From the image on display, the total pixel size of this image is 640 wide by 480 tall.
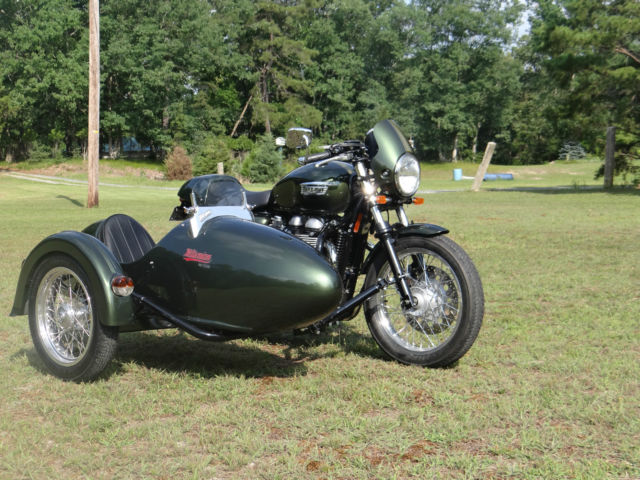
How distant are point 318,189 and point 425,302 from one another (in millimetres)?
1089

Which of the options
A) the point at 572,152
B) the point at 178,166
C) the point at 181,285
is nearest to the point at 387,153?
the point at 181,285

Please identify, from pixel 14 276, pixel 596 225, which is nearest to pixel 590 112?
pixel 596 225

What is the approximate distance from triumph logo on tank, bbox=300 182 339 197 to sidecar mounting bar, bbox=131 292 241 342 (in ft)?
3.84

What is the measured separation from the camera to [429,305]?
4.53m

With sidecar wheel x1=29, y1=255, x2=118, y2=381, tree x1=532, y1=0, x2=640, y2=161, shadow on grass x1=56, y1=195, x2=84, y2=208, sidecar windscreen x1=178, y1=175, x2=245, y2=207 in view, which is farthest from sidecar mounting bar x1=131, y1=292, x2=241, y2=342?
tree x1=532, y1=0, x2=640, y2=161

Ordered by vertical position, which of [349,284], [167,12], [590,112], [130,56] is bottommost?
[349,284]

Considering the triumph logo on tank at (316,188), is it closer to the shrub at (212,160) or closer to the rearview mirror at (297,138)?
the rearview mirror at (297,138)

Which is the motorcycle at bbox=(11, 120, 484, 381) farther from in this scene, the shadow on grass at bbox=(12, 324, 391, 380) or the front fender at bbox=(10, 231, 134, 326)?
the shadow on grass at bbox=(12, 324, 391, 380)

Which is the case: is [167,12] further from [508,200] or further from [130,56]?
[508,200]

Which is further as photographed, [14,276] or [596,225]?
[596,225]

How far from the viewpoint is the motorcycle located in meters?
4.06

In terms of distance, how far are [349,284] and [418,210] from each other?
557 inches

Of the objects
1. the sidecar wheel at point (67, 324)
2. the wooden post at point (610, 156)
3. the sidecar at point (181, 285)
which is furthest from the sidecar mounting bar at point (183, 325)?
the wooden post at point (610, 156)

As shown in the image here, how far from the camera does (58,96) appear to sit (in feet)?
180
